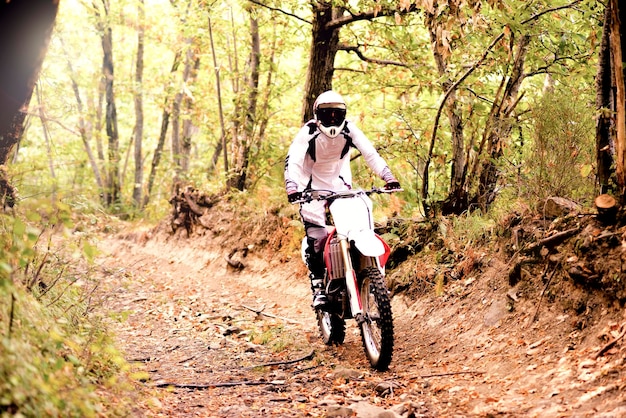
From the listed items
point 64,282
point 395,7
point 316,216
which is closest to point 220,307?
point 316,216

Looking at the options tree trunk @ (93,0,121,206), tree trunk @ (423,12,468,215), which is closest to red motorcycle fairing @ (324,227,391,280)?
tree trunk @ (423,12,468,215)

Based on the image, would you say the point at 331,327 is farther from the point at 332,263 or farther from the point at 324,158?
the point at 324,158

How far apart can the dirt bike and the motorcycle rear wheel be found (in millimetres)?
11

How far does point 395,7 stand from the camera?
8.24m

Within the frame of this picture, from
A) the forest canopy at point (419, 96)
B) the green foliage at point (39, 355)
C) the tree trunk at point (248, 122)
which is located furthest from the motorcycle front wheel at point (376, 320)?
the tree trunk at point (248, 122)

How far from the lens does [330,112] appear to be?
6074mm

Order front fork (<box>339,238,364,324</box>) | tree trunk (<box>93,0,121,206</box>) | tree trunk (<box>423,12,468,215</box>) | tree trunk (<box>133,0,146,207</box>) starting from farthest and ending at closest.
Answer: tree trunk (<box>133,0,146,207</box>) → tree trunk (<box>93,0,121,206</box>) → tree trunk (<box>423,12,468,215</box>) → front fork (<box>339,238,364,324</box>)

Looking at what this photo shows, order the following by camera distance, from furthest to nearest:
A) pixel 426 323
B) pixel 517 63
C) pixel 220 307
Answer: pixel 220 307 → pixel 517 63 → pixel 426 323

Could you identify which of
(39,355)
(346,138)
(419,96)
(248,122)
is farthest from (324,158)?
(248,122)

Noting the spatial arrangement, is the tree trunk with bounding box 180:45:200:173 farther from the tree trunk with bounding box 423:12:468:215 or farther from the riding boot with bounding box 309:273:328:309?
the riding boot with bounding box 309:273:328:309

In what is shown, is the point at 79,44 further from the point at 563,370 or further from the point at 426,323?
the point at 563,370

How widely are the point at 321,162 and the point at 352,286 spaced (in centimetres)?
144

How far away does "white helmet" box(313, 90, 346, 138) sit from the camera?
19.8 ft

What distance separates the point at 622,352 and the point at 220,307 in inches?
245
